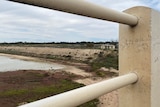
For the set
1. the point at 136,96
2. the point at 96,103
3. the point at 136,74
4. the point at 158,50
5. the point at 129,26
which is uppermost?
the point at 129,26

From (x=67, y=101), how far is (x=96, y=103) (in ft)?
33.9

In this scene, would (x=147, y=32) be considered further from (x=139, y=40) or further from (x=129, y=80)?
(x=129, y=80)

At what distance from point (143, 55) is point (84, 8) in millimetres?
433

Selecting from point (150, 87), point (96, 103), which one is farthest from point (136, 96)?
point (96, 103)

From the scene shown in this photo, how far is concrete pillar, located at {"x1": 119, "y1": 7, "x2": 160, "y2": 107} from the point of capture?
1095 mm

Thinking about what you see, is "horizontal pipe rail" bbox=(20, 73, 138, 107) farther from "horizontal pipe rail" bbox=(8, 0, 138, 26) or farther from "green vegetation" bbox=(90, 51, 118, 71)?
"green vegetation" bbox=(90, 51, 118, 71)

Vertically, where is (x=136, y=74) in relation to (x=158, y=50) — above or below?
below

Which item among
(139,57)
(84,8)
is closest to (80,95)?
(84,8)

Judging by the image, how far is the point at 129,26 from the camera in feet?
3.72

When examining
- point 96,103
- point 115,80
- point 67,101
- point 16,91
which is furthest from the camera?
point 16,91

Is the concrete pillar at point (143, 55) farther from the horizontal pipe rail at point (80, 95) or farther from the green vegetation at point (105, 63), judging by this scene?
the green vegetation at point (105, 63)

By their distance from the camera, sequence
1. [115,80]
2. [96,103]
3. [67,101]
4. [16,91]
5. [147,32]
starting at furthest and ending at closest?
[16,91]
[96,103]
[147,32]
[115,80]
[67,101]

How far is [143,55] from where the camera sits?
1.11 metres

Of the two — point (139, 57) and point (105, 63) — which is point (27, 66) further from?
point (139, 57)
